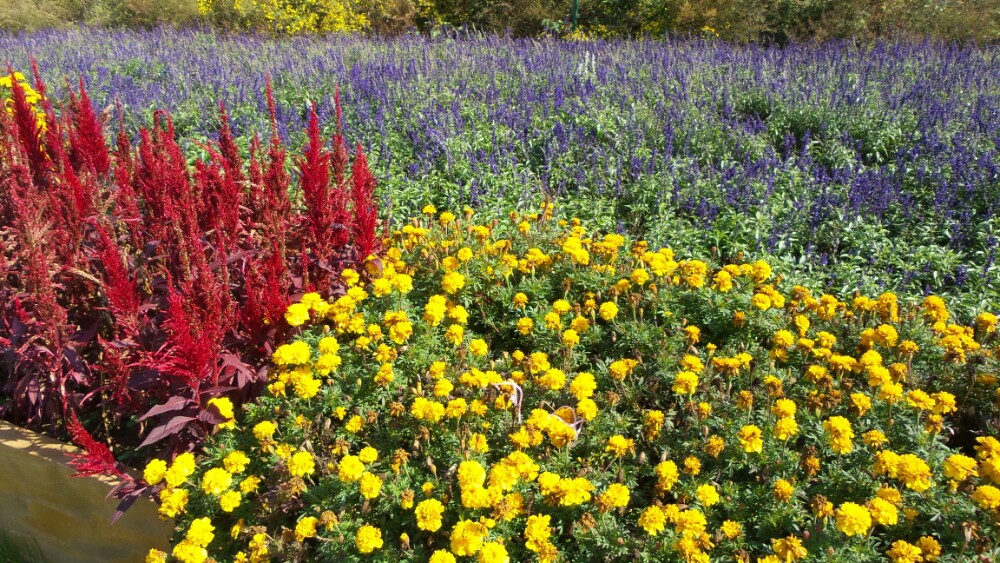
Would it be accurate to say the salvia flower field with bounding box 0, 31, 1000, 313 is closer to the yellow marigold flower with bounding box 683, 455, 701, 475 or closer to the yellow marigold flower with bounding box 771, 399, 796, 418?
the yellow marigold flower with bounding box 771, 399, 796, 418

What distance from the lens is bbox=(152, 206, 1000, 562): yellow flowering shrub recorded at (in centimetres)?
189

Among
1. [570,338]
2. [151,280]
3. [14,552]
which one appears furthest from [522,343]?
[14,552]

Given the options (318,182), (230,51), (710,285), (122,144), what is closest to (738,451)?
(710,285)

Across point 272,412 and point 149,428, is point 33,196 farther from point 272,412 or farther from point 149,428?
point 272,412

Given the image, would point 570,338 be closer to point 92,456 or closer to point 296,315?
point 296,315

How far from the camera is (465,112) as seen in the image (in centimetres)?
566

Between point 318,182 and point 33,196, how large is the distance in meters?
1.31

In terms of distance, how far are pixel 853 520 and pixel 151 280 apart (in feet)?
8.97

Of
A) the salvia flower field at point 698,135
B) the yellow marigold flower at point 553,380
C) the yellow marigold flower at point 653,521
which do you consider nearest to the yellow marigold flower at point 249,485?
the yellow marigold flower at point 553,380

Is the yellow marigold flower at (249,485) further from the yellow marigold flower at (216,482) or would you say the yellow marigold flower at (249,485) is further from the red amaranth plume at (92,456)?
Result: the red amaranth plume at (92,456)

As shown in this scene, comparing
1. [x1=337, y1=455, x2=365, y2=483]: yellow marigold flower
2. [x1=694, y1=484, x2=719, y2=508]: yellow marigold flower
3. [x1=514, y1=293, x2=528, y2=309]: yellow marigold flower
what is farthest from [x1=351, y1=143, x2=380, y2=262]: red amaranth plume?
[x1=694, y1=484, x2=719, y2=508]: yellow marigold flower

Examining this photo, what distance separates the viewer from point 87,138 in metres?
3.38

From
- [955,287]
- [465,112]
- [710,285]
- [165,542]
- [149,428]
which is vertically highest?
[465,112]

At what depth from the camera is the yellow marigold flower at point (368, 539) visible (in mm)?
1857
